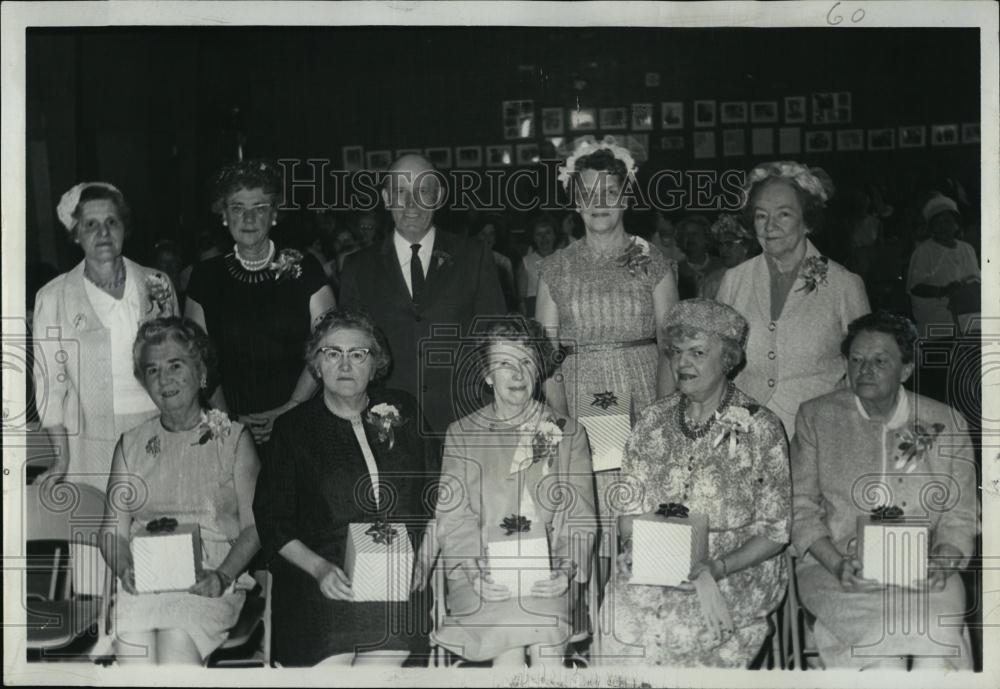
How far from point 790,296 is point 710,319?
15.5 inches

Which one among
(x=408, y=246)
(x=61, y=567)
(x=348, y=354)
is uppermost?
(x=408, y=246)

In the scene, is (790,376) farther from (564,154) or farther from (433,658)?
(433,658)

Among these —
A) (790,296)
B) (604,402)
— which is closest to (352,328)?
(604,402)

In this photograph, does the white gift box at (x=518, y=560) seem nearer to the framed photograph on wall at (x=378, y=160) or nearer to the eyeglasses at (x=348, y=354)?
the eyeglasses at (x=348, y=354)

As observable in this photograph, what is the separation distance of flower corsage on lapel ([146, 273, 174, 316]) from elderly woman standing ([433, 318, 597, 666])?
130 cm

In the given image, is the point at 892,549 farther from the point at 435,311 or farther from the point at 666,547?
the point at 435,311

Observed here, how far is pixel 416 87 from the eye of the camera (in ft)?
15.0

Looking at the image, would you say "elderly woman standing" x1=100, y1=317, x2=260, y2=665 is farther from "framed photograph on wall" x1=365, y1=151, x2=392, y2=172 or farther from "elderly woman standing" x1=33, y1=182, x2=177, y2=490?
"framed photograph on wall" x1=365, y1=151, x2=392, y2=172

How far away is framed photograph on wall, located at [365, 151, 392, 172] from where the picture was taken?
4.55 meters

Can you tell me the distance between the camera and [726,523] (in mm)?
4258

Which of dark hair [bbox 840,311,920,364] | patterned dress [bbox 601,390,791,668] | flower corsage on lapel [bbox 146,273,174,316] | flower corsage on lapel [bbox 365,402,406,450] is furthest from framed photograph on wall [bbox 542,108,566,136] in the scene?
flower corsage on lapel [bbox 146,273,174,316]

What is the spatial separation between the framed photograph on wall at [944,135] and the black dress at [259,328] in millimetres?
2537

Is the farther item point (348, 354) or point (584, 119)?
point (584, 119)

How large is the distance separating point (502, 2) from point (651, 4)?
0.60 metres
